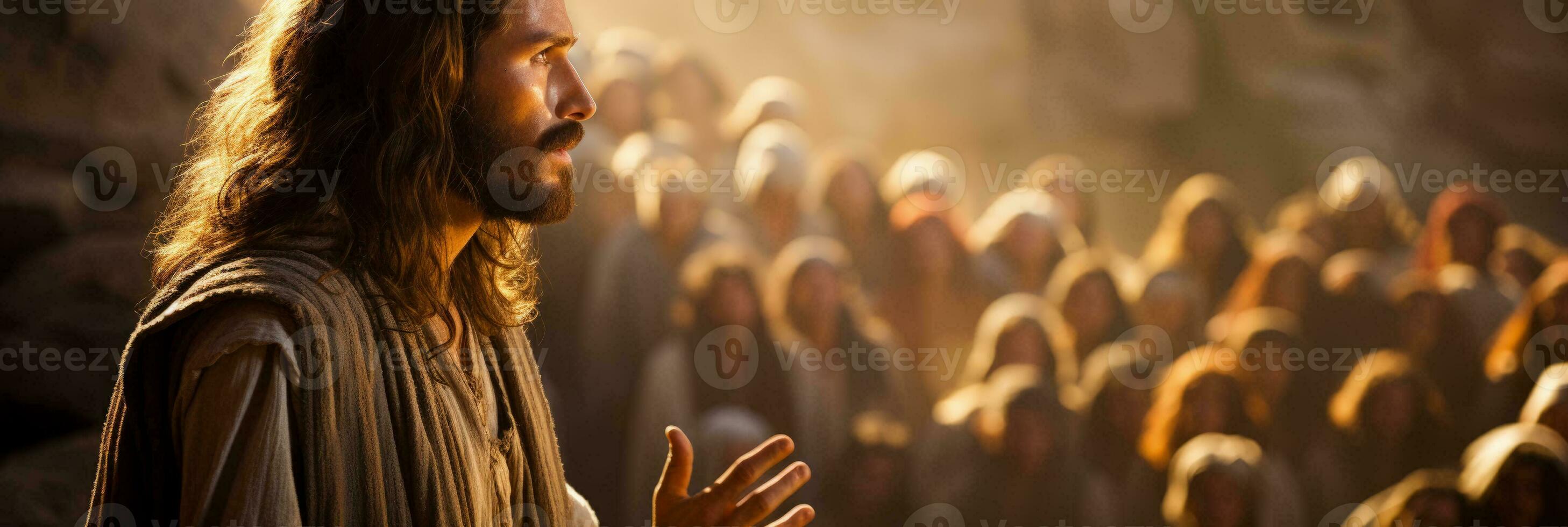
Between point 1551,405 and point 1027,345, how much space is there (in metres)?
1.80

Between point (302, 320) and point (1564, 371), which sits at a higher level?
point (302, 320)

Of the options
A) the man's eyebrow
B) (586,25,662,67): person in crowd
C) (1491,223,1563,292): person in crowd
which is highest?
(586,25,662,67): person in crowd

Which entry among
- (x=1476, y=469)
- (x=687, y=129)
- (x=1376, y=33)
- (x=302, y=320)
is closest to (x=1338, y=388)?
(x=1476, y=469)

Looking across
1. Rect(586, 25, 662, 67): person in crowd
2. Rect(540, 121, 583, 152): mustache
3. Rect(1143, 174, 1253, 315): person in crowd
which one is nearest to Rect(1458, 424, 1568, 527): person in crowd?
Rect(1143, 174, 1253, 315): person in crowd

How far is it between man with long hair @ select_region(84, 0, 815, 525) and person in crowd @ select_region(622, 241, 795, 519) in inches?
93.4

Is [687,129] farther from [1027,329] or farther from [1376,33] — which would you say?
[1376,33]

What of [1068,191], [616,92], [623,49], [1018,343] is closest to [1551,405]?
[1018,343]

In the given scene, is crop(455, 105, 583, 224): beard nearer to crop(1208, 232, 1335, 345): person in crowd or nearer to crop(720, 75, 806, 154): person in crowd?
crop(1208, 232, 1335, 345): person in crowd

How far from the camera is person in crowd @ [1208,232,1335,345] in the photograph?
5.64 m

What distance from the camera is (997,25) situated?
11422 mm

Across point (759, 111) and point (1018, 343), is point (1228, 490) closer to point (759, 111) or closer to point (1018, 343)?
point (1018, 343)

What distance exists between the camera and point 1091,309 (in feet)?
17.8

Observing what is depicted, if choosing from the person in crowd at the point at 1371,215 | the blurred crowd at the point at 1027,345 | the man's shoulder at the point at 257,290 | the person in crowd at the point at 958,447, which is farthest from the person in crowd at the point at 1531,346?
the man's shoulder at the point at 257,290

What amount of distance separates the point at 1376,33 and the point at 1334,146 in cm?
127
